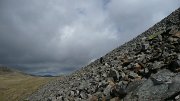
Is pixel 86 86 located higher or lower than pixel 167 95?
higher

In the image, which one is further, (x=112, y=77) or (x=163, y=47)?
(x=112, y=77)

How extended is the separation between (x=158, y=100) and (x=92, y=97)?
7.12 m

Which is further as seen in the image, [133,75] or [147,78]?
[133,75]

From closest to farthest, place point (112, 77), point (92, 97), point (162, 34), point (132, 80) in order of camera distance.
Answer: point (132, 80), point (92, 97), point (112, 77), point (162, 34)

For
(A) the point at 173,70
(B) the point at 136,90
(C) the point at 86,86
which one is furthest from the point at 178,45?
(C) the point at 86,86

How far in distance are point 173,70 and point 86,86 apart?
10.5m

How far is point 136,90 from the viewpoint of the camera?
20.2 m

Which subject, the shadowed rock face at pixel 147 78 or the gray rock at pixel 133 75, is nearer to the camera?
the shadowed rock face at pixel 147 78

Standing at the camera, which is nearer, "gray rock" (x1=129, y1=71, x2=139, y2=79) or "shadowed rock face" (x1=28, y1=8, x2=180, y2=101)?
"shadowed rock face" (x1=28, y1=8, x2=180, y2=101)

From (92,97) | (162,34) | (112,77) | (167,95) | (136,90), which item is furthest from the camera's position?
(162,34)

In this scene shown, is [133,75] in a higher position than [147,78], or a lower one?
higher

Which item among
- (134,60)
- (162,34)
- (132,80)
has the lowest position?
(132,80)

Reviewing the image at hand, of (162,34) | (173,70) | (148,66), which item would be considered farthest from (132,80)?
(162,34)

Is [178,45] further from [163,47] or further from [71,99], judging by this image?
[71,99]
